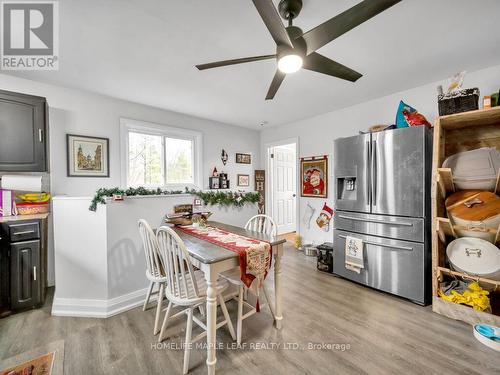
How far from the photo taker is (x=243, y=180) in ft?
15.9

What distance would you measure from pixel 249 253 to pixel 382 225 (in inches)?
71.1

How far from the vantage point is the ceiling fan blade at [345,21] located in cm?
111

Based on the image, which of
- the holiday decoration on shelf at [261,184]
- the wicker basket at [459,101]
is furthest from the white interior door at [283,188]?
the wicker basket at [459,101]

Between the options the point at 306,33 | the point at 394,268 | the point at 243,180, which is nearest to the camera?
the point at 306,33

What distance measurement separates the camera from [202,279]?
1888 millimetres

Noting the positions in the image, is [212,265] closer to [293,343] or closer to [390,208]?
[293,343]

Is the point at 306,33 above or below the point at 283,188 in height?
above

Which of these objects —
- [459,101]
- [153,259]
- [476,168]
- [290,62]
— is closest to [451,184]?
[476,168]

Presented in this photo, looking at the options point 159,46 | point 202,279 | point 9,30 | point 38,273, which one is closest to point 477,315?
point 202,279

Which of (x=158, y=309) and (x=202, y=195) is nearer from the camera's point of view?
(x=158, y=309)

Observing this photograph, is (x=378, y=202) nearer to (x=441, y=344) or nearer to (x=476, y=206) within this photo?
(x=476, y=206)

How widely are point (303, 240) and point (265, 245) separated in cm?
280

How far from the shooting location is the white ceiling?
1.59 m

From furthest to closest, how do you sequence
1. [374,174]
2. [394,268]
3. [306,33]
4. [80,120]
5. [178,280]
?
[80,120]
[374,174]
[394,268]
[178,280]
[306,33]
